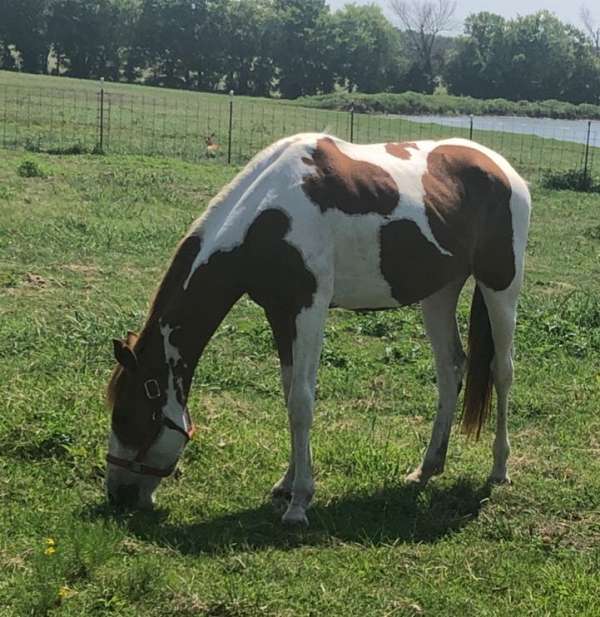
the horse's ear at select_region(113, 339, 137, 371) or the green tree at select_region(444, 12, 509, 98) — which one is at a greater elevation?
the green tree at select_region(444, 12, 509, 98)

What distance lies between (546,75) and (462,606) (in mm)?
85879

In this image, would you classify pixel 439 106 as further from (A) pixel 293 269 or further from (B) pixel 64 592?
(B) pixel 64 592

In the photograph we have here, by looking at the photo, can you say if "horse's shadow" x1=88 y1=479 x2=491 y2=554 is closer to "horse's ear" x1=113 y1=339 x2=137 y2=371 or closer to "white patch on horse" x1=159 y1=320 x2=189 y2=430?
"white patch on horse" x1=159 y1=320 x2=189 y2=430

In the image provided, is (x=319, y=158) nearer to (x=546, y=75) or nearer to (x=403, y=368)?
(x=403, y=368)

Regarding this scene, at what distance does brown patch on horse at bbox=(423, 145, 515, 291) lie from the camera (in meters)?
4.89

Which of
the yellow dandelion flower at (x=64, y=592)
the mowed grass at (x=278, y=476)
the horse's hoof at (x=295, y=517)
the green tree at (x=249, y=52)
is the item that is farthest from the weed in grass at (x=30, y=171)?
the green tree at (x=249, y=52)

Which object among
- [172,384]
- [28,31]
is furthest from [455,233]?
[28,31]

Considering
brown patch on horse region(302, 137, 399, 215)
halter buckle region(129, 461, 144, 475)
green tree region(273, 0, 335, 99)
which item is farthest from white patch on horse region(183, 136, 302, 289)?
green tree region(273, 0, 335, 99)

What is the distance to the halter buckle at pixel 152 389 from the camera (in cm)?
432

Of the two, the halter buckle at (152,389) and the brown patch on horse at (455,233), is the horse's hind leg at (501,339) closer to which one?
the brown patch on horse at (455,233)

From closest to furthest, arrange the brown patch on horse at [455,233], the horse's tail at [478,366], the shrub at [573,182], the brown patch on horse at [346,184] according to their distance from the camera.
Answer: the brown patch on horse at [346,184] < the brown patch on horse at [455,233] < the horse's tail at [478,366] < the shrub at [573,182]

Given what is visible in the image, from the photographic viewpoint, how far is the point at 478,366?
5.24 meters

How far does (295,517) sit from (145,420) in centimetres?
91

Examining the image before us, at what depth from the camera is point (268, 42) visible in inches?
3164
